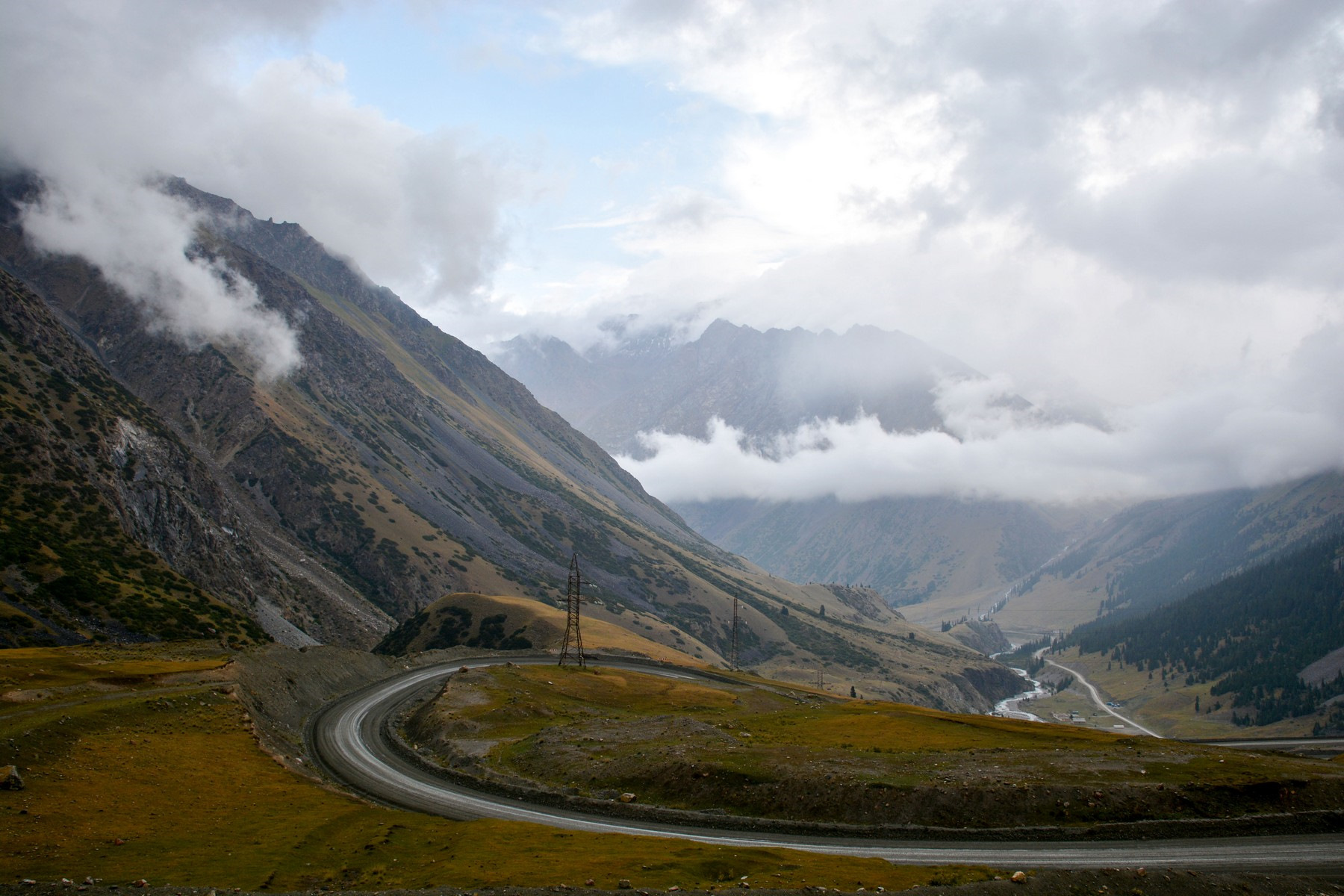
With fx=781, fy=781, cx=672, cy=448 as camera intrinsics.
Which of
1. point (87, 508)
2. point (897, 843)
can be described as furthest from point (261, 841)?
point (87, 508)

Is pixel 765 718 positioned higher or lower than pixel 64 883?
lower

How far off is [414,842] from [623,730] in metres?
32.7

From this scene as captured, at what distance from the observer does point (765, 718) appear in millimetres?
82500

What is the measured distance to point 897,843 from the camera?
42.4 meters

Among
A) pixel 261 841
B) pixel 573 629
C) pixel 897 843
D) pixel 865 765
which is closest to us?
pixel 261 841

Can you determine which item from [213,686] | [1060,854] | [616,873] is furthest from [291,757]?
[1060,854]

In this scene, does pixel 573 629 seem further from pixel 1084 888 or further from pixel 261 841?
pixel 1084 888

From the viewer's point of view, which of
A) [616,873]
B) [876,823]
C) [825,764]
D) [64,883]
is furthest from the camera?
[825,764]

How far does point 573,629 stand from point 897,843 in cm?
9962

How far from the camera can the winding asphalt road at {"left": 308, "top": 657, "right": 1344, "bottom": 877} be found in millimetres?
38938

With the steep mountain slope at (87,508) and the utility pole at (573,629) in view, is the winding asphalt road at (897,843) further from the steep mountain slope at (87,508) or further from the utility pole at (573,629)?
the steep mountain slope at (87,508)

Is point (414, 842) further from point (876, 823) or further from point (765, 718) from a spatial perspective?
point (765, 718)

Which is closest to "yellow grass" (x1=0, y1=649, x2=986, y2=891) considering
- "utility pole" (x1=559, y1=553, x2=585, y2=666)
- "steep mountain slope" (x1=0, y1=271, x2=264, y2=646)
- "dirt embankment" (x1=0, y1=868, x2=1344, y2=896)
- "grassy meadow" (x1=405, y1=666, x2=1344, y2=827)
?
"dirt embankment" (x1=0, y1=868, x2=1344, y2=896)

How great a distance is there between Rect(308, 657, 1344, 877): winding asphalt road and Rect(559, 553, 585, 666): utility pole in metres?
40.3
